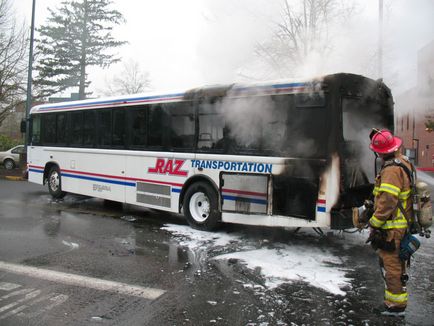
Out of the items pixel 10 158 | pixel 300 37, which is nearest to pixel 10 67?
pixel 10 158

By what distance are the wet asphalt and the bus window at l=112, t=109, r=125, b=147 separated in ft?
6.22

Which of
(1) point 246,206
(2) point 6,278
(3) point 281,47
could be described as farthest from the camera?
(3) point 281,47

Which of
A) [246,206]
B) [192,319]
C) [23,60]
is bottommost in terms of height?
[192,319]

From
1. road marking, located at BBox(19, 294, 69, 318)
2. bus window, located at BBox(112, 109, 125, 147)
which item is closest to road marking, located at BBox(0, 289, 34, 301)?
road marking, located at BBox(19, 294, 69, 318)

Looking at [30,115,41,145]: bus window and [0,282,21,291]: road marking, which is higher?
[30,115,41,145]: bus window

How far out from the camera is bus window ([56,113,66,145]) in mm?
10828

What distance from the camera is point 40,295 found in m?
4.37

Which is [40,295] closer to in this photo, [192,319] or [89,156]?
Result: [192,319]

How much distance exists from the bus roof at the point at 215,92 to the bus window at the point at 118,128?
193mm

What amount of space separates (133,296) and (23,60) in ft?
62.8

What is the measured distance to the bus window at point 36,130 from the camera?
1173 cm

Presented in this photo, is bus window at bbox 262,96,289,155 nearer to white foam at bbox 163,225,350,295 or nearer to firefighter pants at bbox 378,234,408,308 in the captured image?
white foam at bbox 163,225,350,295

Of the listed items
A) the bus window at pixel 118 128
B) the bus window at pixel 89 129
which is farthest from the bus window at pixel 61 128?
the bus window at pixel 118 128

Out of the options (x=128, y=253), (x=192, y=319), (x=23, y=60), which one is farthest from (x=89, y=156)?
(x=23, y=60)
